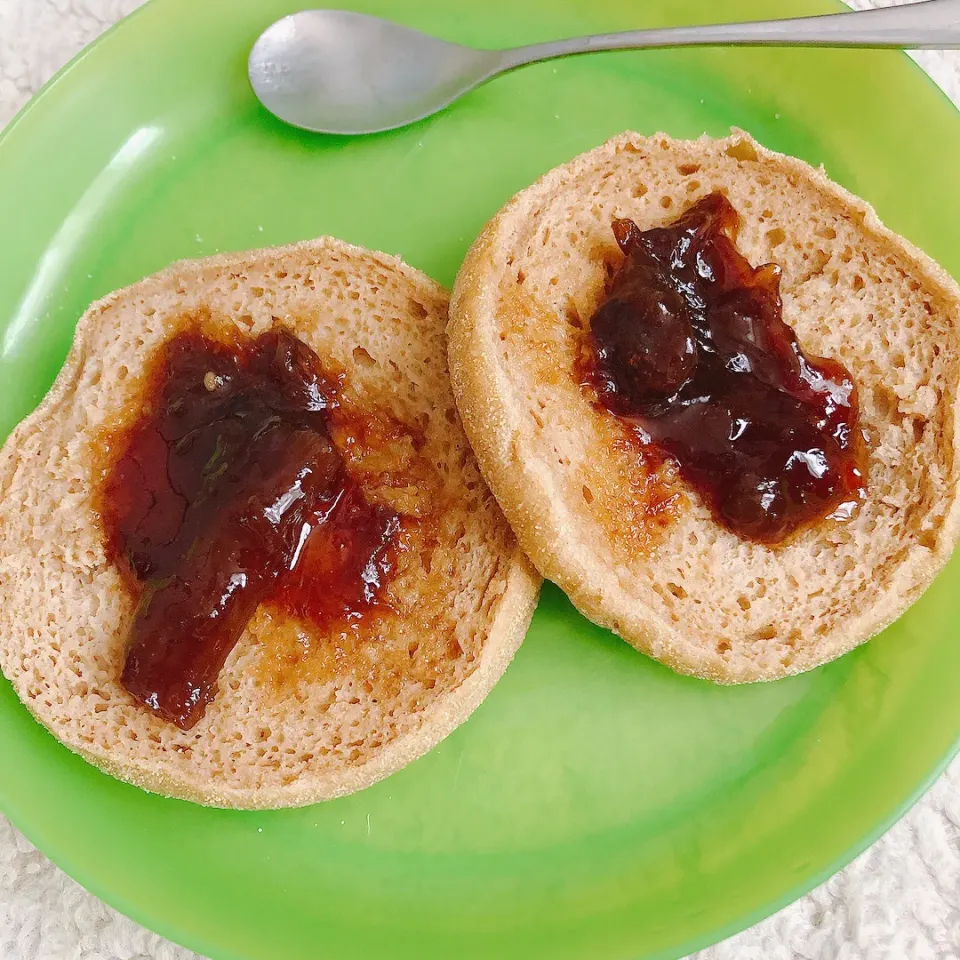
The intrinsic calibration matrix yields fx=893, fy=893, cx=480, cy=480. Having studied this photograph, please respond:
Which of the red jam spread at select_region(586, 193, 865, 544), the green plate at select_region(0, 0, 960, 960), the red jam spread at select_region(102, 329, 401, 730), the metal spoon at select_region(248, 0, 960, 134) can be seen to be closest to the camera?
the red jam spread at select_region(102, 329, 401, 730)

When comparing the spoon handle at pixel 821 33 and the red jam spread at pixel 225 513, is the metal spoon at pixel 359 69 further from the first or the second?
the red jam spread at pixel 225 513

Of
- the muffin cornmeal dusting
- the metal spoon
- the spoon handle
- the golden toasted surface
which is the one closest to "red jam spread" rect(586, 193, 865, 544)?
the muffin cornmeal dusting

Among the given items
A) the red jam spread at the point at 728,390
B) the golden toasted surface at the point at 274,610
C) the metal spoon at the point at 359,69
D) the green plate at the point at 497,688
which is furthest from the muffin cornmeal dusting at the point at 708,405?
the metal spoon at the point at 359,69

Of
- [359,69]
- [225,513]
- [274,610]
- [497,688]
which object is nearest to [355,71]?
[359,69]

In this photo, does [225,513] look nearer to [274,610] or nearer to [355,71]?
[274,610]

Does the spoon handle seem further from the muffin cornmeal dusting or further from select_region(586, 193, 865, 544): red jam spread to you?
select_region(586, 193, 865, 544): red jam spread

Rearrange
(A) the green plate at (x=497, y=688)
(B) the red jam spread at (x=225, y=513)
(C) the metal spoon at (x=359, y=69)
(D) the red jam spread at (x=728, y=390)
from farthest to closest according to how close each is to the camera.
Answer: (C) the metal spoon at (x=359, y=69), (A) the green plate at (x=497, y=688), (D) the red jam spread at (x=728, y=390), (B) the red jam spread at (x=225, y=513)
